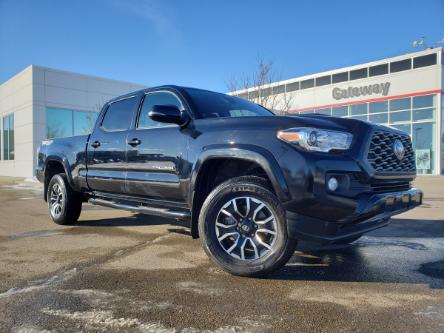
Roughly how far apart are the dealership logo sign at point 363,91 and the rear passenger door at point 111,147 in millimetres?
21594

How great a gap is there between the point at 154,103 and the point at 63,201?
2469mm

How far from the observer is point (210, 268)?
3805 mm

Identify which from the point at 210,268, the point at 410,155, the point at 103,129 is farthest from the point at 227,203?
the point at 103,129

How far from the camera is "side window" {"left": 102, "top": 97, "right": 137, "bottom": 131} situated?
511cm

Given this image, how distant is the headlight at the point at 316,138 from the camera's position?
3.19m

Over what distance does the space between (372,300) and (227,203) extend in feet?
4.63

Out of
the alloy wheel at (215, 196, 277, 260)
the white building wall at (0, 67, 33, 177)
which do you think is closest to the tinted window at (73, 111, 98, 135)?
the white building wall at (0, 67, 33, 177)

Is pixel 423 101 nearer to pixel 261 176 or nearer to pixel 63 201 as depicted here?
pixel 63 201

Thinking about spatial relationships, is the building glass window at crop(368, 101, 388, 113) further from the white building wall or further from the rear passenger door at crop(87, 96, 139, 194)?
the rear passenger door at crop(87, 96, 139, 194)

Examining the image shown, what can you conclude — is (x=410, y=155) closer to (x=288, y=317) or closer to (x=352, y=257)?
(x=352, y=257)

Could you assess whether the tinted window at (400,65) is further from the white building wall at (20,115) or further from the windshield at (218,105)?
the white building wall at (20,115)

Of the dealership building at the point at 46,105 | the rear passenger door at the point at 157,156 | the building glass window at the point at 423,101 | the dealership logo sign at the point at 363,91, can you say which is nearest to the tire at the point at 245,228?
the rear passenger door at the point at 157,156

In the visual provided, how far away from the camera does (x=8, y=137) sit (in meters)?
28.5

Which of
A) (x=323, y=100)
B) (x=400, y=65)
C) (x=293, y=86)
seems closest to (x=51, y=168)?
(x=400, y=65)
